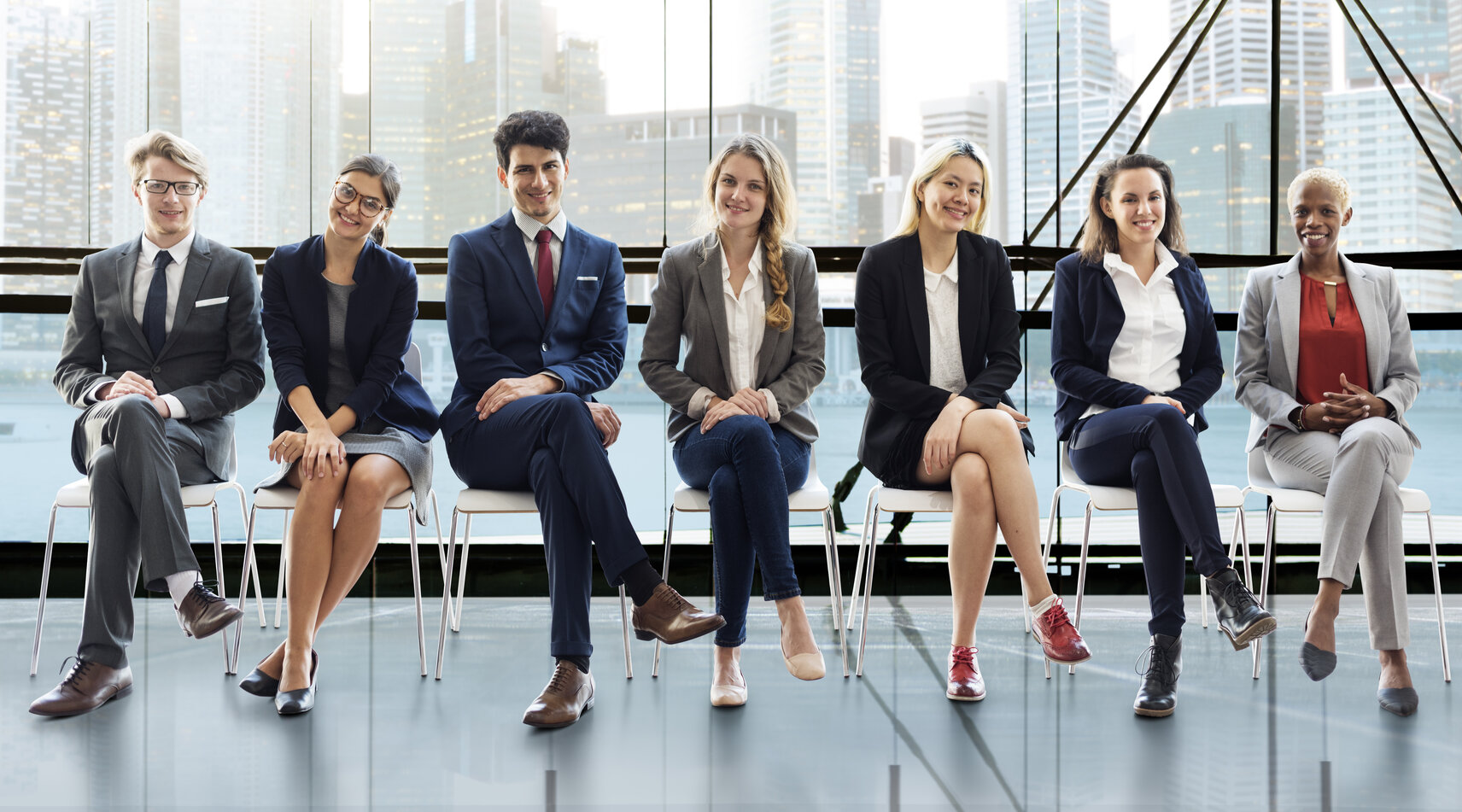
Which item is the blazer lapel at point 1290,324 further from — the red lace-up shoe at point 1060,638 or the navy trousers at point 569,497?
the navy trousers at point 569,497

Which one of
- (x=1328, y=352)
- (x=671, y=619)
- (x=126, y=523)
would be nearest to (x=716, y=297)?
(x=671, y=619)

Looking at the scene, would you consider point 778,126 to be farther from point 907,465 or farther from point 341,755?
point 341,755

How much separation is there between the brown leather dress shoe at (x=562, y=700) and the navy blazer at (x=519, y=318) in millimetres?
677

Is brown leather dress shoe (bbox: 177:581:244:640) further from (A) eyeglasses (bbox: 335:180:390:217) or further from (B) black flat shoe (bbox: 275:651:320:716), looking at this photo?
(A) eyeglasses (bbox: 335:180:390:217)

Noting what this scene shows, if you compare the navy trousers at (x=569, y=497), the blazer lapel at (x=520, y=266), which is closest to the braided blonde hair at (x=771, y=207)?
the blazer lapel at (x=520, y=266)

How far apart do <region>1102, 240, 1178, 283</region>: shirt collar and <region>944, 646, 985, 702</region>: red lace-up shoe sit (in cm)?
111

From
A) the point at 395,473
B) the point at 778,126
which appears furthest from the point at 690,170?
the point at 395,473

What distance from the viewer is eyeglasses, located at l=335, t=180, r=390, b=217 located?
245 cm

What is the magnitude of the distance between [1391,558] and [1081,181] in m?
1.75

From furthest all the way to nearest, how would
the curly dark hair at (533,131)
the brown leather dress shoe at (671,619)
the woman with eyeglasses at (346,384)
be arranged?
the curly dark hair at (533,131) → the woman with eyeglasses at (346,384) → the brown leather dress shoe at (671,619)

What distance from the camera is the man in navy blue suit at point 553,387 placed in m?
2.15

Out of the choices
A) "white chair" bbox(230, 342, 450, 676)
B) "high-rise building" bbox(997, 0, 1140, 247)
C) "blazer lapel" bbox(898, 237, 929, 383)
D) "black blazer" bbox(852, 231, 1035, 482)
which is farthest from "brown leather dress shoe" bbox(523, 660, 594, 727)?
"high-rise building" bbox(997, 0, 1140, 247)

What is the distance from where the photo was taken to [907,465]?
2492mm

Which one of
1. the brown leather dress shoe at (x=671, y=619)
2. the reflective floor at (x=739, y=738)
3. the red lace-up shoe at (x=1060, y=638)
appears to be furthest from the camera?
the red lace-up shoe at (x=1060, y=638)
